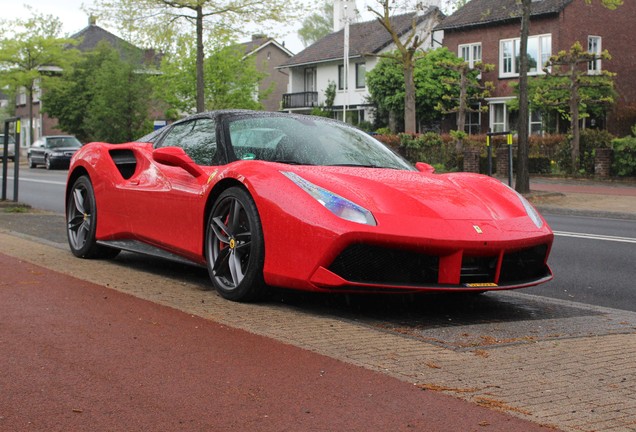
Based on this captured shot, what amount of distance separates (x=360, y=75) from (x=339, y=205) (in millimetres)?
52152

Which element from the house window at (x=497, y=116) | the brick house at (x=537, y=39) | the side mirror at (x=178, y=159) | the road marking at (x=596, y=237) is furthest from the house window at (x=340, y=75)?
the side mirror at (x=178, y=159)

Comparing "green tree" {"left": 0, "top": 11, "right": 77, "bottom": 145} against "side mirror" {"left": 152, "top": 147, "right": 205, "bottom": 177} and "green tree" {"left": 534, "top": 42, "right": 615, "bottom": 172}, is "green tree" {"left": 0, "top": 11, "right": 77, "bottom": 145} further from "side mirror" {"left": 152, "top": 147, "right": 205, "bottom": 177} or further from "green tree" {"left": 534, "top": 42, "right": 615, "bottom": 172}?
"side mirror" {"left": 152, "top": 147, "right": 205, "bottom": 177}

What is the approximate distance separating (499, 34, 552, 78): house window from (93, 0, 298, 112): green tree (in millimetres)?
16506

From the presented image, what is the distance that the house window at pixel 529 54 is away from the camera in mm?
42562

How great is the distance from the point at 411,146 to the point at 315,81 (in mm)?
28634

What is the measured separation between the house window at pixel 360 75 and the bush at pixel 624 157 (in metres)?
29.7

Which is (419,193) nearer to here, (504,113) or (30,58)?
(504,113)

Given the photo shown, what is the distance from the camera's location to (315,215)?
5633mm

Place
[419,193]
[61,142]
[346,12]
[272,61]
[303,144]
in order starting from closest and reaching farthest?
[419,193] < [303,144] < [61,142] < [346,12] < [272,61]

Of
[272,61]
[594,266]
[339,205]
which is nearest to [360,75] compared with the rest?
[272,61]

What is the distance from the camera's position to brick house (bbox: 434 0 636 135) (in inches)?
1658

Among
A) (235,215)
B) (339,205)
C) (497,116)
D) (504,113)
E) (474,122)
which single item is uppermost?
(504,113)

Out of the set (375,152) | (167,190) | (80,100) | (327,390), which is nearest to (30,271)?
(167,190)

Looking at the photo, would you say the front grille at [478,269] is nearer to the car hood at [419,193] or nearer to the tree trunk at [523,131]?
the car hood at [419,193]
